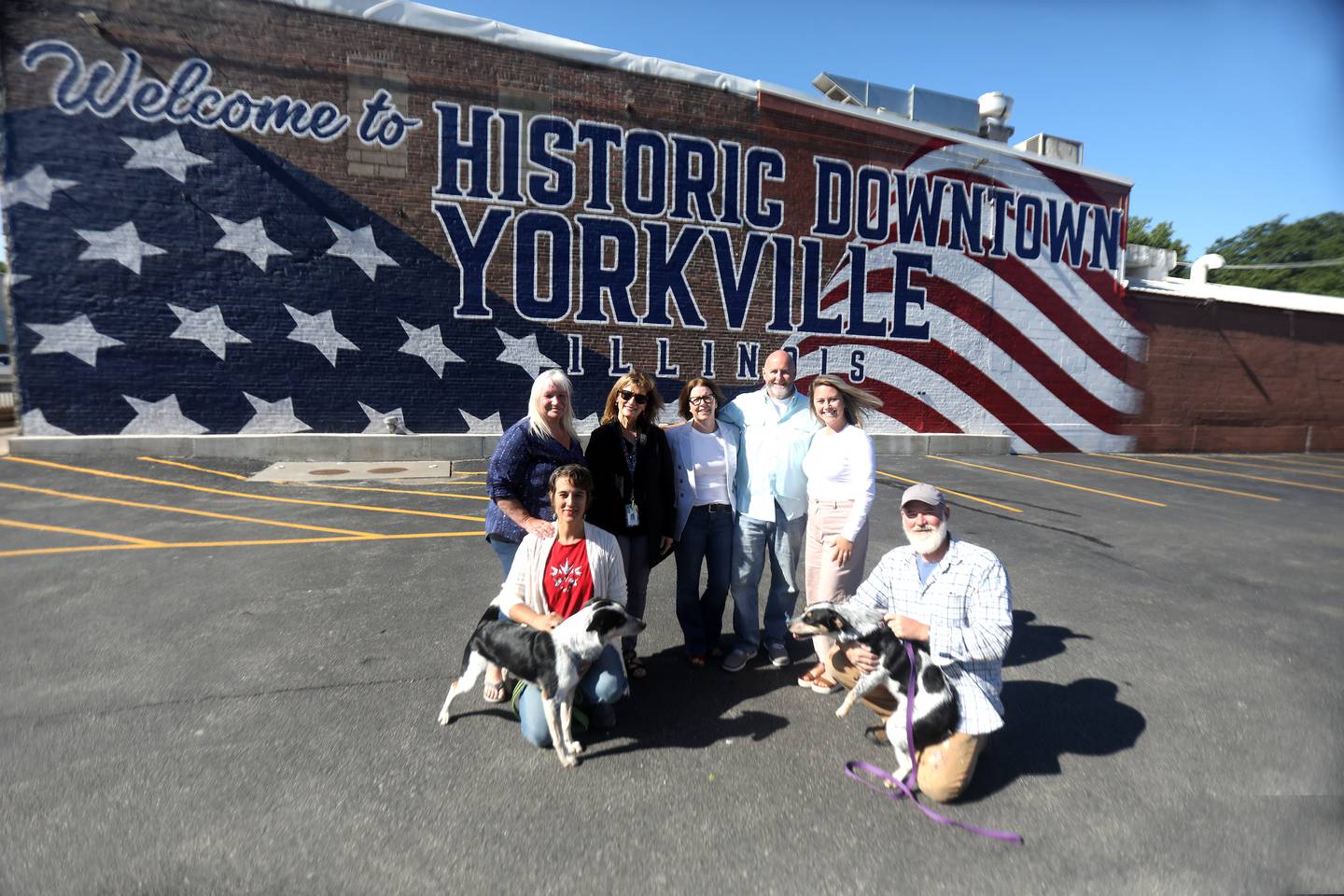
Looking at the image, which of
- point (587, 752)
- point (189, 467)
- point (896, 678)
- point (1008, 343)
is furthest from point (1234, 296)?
point (189, 467)

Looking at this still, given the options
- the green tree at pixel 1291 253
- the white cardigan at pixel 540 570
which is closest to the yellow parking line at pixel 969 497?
the white cardigan at pixel 540 570

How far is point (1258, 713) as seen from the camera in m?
3.87

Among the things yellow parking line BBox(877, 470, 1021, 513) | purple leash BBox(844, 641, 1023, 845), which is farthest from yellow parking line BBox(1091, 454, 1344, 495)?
purple leash BBox(844, 641, 1023, 845)

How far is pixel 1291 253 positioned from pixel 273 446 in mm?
60322

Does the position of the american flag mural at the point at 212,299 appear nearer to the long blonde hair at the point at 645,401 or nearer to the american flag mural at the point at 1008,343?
the american flag mural at the point at 1008,343

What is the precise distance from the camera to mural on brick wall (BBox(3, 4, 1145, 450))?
11453 millimetres

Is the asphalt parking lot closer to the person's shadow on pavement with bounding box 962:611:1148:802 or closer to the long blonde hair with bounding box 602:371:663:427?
the person's shadow on pavement with bounding box 962:611:1148:802

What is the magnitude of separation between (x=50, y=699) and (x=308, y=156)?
11.0 metres

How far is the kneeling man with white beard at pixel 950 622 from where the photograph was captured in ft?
9.86

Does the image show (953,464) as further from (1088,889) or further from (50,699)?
(50,699)

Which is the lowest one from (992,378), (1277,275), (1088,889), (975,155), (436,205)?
(1088,889)

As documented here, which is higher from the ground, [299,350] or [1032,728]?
[299,350]

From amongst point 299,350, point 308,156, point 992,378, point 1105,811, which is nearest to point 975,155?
point 992,378

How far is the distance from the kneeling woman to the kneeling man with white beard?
1.22 meters
